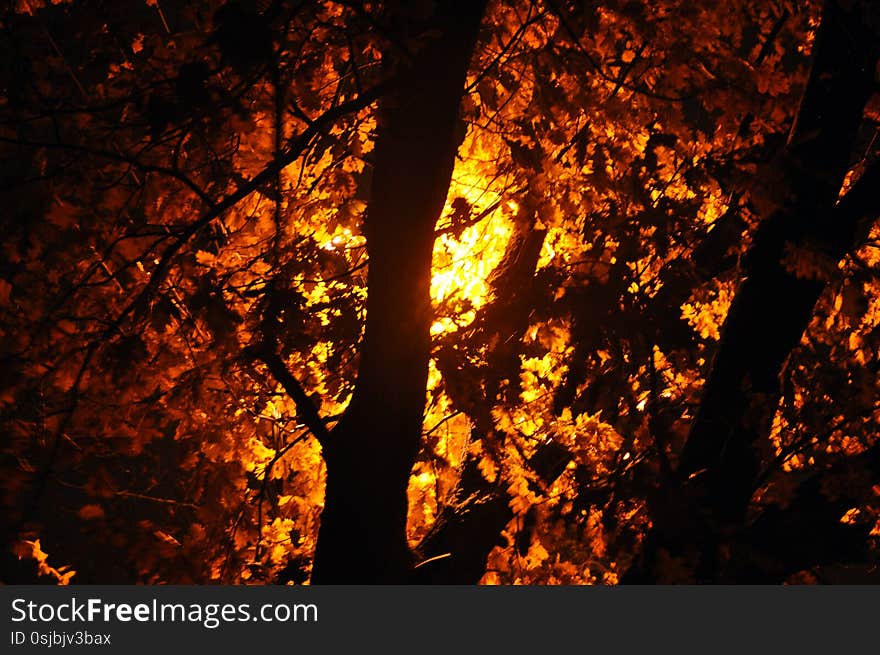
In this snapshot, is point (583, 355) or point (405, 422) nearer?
point (405, 422)

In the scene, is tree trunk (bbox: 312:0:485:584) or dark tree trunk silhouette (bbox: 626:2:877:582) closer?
tree trunk (bbox: 312:0:485:584)

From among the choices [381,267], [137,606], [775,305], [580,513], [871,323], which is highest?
[871,323]

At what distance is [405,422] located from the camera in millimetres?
3707

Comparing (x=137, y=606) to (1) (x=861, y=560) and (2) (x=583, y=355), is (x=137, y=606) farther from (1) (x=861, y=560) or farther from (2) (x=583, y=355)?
(1) (x=861, y=560)

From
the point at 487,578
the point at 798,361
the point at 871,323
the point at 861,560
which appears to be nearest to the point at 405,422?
the point at 861,560

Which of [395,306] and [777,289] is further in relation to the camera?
[777,289]

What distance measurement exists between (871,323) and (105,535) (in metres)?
7.26

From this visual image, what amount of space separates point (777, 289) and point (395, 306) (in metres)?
1.93

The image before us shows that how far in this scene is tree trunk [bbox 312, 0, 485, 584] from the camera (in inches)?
140

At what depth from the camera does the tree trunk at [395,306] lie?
11.7 ft

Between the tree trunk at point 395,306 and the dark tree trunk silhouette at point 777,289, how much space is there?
137 centimetres

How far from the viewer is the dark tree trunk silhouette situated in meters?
3.71

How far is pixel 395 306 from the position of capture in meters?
3.63

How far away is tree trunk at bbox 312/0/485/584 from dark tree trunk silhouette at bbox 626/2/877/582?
1.37m
